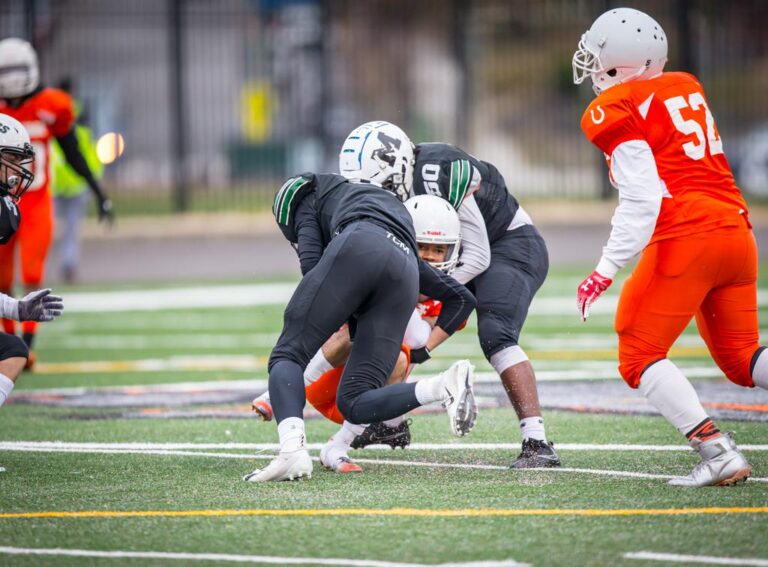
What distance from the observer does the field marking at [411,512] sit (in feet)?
15.9

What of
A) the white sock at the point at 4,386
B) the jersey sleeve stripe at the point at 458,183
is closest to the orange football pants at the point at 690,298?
the jersey sleeve stripe at the point at 458,183

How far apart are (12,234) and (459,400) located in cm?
225

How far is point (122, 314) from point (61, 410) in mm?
5669

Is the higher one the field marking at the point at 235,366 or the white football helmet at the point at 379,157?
the white football helmet at the point at 379,157

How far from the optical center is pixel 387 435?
6.34 m

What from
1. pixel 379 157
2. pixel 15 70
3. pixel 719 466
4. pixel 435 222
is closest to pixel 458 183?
pixel 435 222

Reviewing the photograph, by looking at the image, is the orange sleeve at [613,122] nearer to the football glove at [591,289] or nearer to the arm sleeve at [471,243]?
the football glove at [591,289]

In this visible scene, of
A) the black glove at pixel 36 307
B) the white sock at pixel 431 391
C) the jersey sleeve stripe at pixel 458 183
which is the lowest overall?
the white sock at pixel 431 391

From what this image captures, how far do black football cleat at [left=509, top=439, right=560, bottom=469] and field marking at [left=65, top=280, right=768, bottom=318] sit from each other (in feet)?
22.7

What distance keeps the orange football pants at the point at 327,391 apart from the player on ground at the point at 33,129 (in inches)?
156

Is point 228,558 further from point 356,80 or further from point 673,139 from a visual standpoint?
point 356,80

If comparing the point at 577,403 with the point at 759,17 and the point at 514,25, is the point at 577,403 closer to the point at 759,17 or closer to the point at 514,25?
the point at 514,25

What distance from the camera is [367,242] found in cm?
550

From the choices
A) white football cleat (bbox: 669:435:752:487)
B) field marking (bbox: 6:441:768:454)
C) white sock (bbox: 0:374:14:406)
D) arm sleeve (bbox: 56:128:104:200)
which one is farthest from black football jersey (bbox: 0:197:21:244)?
arm sleeve (bbox: 56:128:104:200)
